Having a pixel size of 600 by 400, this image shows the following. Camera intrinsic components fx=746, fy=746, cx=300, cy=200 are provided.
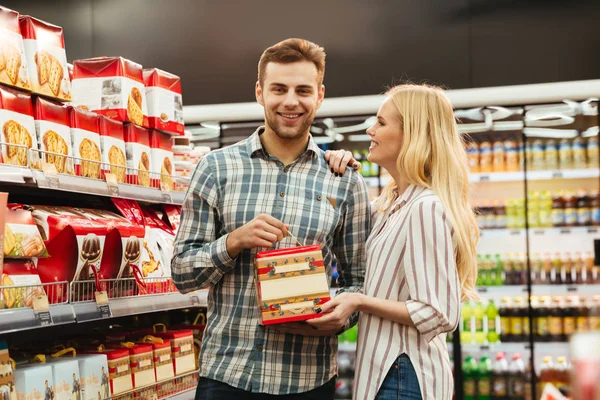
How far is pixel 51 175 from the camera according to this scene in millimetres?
2047

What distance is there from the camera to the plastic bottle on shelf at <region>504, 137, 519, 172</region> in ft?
16.5

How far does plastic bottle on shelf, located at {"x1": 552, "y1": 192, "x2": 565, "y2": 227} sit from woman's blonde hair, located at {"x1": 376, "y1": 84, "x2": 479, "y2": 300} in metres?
3.19

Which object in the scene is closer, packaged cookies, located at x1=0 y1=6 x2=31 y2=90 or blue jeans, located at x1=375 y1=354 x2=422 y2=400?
blue jeans, located at x1=375 y1=354 x2=422 y2=400

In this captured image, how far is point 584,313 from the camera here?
4.92 meters

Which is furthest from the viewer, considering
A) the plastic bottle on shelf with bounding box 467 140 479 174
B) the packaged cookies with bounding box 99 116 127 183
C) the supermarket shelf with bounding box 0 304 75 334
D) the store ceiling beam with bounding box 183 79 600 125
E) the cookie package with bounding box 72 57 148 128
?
the plastic bottle on shelf with bounding box 467 140 479 174

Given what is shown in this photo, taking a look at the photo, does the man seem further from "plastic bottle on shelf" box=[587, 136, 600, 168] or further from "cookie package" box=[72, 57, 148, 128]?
"plastic bottle on shelf" box=[587, 136, 600, 168]

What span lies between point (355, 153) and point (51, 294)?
313cm

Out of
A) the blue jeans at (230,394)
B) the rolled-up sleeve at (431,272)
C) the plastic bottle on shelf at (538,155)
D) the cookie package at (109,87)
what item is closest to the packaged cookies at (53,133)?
the cookie package at (109,87)

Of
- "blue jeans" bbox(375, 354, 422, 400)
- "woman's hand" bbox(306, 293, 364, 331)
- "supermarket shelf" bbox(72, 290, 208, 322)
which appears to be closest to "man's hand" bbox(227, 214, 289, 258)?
"woman's hand" bbox(306, 293, 364, 331)

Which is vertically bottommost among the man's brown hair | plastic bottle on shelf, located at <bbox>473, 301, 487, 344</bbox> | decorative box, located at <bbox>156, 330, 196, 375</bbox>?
plastic bottle on shelf, located at <bbox>473, 301, 487, 344</bbox>

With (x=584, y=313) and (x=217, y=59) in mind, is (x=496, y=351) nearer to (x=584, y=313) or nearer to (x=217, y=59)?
(x=584, y=313)

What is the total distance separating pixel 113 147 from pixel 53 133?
341 millimetres

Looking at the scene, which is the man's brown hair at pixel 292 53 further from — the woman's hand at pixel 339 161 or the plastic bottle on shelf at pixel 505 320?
the plastic bottle on shelf at pixel 505 320

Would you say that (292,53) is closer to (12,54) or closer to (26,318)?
(12,54)
